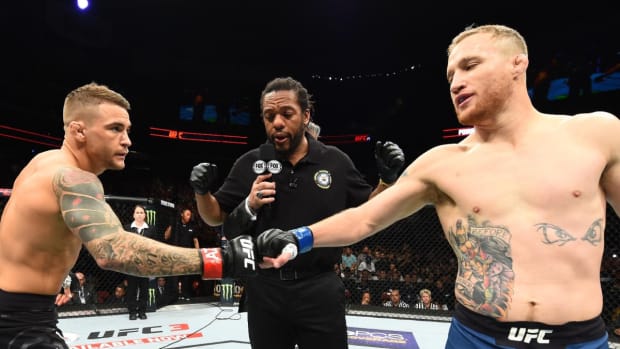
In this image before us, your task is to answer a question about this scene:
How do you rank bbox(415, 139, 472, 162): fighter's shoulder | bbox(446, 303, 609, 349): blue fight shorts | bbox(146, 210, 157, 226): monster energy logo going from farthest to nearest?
bbox(146, 210, 157, 226): monster energy logo, bbox(415, 139, 472, 162): fighter's shoulder, bbox(446, 303, 609, 349): blue fight shorts

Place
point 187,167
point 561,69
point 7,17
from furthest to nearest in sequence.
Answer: point 187,167, point 561,69, point 7,17

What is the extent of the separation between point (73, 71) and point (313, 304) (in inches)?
532

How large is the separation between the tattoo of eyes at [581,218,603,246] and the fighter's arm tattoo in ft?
4.24

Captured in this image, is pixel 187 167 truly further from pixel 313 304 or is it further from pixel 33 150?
pixel 313 304

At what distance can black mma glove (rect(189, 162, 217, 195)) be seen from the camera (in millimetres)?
1964

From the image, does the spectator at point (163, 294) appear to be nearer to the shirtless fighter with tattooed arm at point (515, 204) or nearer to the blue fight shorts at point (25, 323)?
the blue fight shorts at point (25, 323)

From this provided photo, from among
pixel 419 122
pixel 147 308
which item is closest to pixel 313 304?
pixel 147 308

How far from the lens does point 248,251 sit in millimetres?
1396

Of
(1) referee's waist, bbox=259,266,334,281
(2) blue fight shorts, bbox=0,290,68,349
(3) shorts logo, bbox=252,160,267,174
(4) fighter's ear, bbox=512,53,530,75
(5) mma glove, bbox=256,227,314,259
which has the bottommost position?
(2) blue fight shorts, bbox=0,290,68,349

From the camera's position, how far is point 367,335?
3869 millimetres

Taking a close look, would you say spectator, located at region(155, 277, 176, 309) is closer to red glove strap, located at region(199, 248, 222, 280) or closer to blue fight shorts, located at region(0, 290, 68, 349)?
blue fight shorts, located at region(0, 290, 68, 349)

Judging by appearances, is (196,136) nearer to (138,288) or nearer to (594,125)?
(138,288)

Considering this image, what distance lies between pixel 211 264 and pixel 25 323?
844 millimetres

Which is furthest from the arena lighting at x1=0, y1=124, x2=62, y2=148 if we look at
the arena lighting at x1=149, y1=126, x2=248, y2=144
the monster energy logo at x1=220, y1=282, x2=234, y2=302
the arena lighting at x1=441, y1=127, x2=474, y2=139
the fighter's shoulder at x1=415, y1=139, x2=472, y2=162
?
the arena lighting at x1=441, y1=127, x2=474, y2=139
